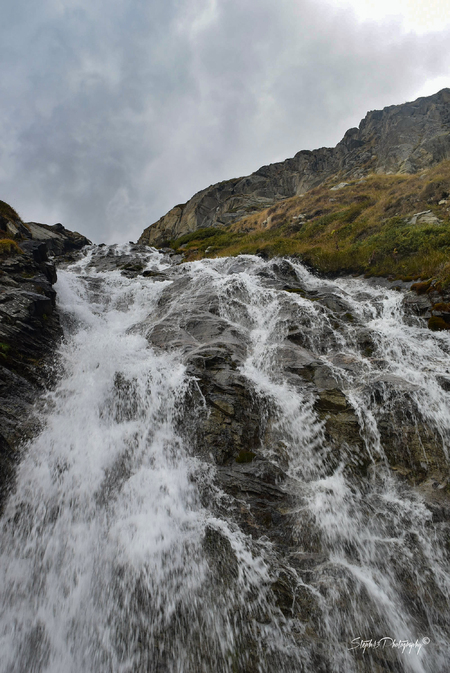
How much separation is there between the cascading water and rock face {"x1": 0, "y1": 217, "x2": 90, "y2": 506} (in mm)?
531

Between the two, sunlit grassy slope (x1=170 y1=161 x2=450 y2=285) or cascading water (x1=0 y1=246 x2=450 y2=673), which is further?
sunlit grassy slope (x1=170 y1=161 x2=450 y2=285)

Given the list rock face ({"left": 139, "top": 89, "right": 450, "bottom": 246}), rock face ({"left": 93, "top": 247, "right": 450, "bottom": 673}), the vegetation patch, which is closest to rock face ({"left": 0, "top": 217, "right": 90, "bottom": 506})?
the vegetation patch

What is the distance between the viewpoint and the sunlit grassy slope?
17.6 meters

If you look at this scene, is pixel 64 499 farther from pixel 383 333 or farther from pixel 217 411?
pixel 383 333

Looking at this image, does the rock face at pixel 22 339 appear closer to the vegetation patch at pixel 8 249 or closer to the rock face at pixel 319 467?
the vegetation patch at pixel 8 249

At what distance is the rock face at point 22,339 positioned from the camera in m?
7.54

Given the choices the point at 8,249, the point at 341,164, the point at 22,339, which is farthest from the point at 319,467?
the point at 341,164

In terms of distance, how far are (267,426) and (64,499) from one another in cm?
520

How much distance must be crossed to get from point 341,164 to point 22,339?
2492 inches

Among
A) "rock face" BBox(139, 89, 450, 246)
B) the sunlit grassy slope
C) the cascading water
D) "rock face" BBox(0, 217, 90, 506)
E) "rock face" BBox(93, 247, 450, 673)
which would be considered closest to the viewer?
the cascading water

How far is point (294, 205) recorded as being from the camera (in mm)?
39594

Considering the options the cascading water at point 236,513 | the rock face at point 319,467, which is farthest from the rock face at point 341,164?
the cascading water at point 236,513

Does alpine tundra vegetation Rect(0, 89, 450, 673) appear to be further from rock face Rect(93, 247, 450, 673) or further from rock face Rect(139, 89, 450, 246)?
rock face Rect(139, 89, 450, 246)

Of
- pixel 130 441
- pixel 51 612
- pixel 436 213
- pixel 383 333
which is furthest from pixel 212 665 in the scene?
pixel 436 213
